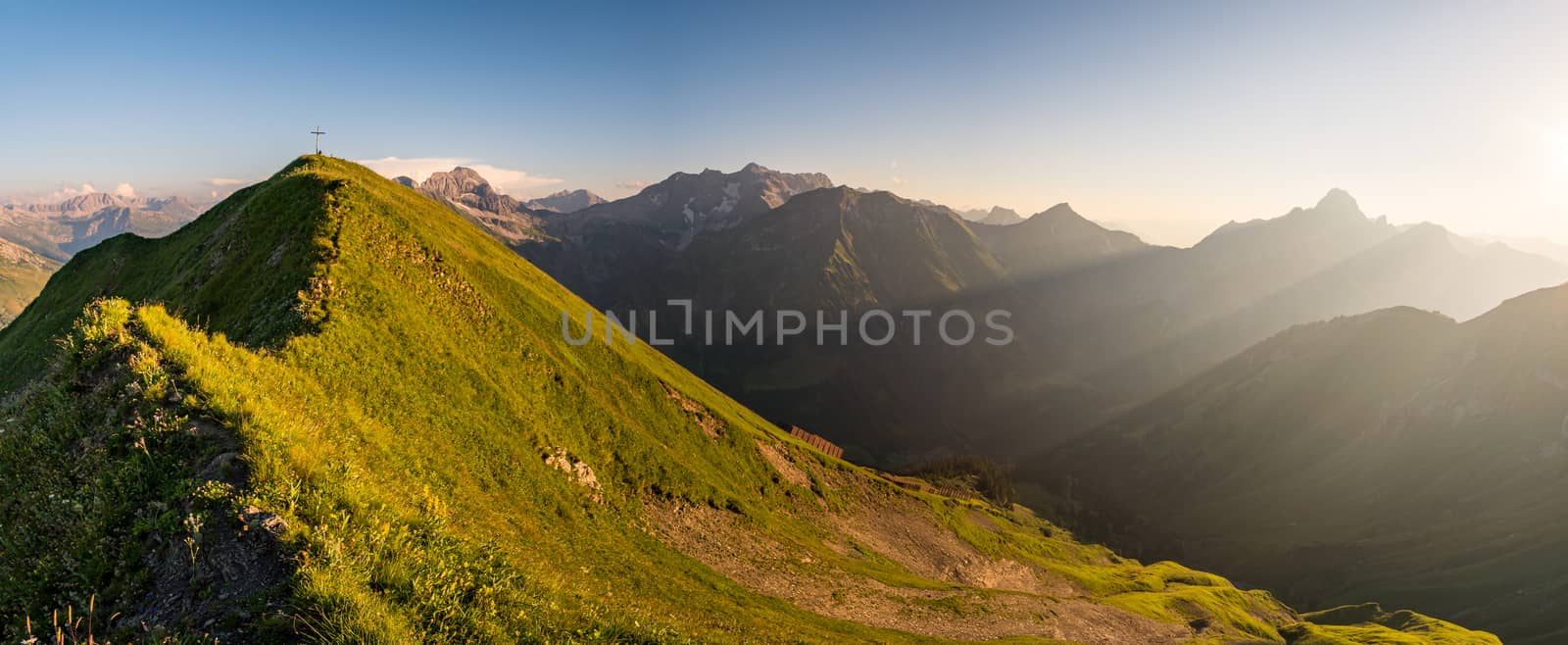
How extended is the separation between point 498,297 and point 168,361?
42.7m

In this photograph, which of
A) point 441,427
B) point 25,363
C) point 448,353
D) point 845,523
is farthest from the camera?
point 845,523

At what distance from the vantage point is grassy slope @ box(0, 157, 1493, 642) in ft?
31.7

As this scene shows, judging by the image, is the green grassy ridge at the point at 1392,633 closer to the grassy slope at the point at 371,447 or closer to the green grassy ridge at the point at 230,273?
the grassy slope at the point at 371,447

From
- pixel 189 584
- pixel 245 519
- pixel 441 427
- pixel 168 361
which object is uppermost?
pixel 168 361

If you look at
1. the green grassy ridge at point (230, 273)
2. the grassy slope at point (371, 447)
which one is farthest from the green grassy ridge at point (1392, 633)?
the green grassy ridge at point (230, 273)

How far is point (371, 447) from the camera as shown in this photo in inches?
923

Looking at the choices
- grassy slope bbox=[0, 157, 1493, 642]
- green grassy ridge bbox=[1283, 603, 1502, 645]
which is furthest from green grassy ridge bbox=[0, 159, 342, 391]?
green grassy ridge bbox=[1283, 603, 1502, 645]

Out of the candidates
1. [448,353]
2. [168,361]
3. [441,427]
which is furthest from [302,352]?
[168,361]

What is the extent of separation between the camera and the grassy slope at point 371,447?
9.66 m

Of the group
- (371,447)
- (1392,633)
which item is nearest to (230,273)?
(371,447)

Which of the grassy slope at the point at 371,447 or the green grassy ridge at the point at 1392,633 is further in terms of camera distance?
the green grassy ridge at the point at 1392,633

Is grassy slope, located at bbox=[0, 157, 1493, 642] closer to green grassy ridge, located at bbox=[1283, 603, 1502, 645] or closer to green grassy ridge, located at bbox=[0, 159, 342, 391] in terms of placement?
green grassy ridge, located at bbox=[0, 159, 342, 391]

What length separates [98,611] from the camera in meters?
8.93

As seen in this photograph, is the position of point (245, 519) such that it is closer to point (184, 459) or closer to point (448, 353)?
point (184, 459)
